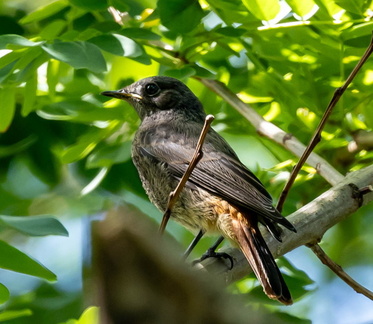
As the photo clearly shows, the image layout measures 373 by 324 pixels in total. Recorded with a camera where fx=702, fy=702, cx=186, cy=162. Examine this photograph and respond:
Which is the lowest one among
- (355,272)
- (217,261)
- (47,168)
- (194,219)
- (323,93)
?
(355,272)

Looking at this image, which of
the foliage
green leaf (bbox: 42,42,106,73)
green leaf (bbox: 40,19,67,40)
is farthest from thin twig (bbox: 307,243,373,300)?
green leaf (bbox: 40,19,67,40)

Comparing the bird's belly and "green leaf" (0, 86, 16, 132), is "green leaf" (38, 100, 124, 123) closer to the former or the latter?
"green leaf" (0, 86, 16, 132)

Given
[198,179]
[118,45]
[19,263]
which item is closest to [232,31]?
[118,45]

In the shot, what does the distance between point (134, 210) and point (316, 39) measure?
9.46 feet

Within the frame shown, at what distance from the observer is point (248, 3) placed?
3.41 meters

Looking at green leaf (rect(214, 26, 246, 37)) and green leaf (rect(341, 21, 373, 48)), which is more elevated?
green leaf (rect(341, 21, 373, 48))

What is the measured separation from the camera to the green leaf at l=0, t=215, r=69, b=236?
2.89 m

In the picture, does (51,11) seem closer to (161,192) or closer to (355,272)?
(161,192)

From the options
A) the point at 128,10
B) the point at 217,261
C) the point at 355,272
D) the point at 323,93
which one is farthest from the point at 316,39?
the point at 355,272

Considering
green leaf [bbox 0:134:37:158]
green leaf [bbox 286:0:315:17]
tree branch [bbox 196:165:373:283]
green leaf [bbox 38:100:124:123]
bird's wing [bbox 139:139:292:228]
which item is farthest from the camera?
green leaf [bbox 0:134:37:158]

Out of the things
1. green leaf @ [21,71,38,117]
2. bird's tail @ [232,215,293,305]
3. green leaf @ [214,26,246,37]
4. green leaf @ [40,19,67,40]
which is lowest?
bird's tail @ [232,215,293,305]

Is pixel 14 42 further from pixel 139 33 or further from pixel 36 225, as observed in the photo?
pixel 36 225

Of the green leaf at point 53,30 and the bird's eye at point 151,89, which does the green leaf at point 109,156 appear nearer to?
the bird's eye at point 151,89

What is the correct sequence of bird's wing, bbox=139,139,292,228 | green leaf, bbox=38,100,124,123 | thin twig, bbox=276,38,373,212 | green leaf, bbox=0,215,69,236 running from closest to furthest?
1. green leaf, bbox=0,215,69,236
2. thin twig, bbox=276,38,373,212
3. bird's wing, bbox=139,139,292,228
4. green leaf, bbox=38,100,124,123
